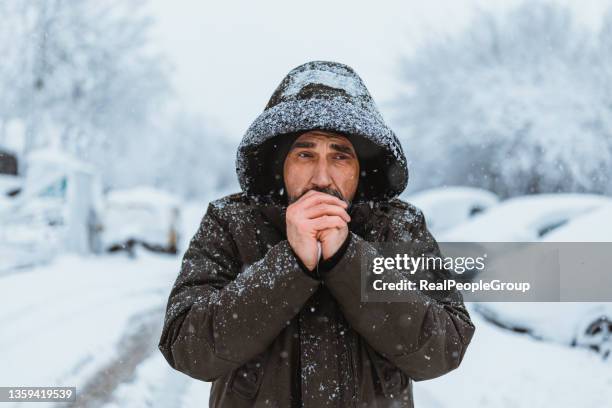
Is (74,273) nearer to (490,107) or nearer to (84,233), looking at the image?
(84,233)

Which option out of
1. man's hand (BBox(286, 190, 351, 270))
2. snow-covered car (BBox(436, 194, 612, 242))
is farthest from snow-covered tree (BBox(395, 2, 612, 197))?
man's hand (BBox(286, 190, 351, 270))

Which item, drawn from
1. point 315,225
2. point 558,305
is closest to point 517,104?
point 558,305

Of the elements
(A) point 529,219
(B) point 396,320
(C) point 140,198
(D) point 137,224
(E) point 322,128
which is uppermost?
(C) point 140,198

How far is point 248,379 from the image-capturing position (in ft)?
3.99

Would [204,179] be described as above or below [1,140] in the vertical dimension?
above

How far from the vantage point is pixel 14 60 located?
16.1 metres

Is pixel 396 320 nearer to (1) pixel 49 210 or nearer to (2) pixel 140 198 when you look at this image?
(1) pixel 49 210

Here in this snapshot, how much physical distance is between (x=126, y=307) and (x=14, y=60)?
13401 millimetres

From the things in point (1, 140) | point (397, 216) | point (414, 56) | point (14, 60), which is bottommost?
point (397, 216)

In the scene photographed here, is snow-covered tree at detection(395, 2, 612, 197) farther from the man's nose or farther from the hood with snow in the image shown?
the man's nose

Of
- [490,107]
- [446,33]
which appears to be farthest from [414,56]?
[490,107]

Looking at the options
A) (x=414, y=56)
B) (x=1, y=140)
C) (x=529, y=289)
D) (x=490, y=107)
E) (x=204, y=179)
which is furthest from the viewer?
(x=204, y=179)

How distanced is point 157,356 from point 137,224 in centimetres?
808

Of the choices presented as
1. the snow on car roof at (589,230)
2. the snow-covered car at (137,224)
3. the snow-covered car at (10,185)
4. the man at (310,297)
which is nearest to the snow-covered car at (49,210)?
the snow-covered car at (137,224)
